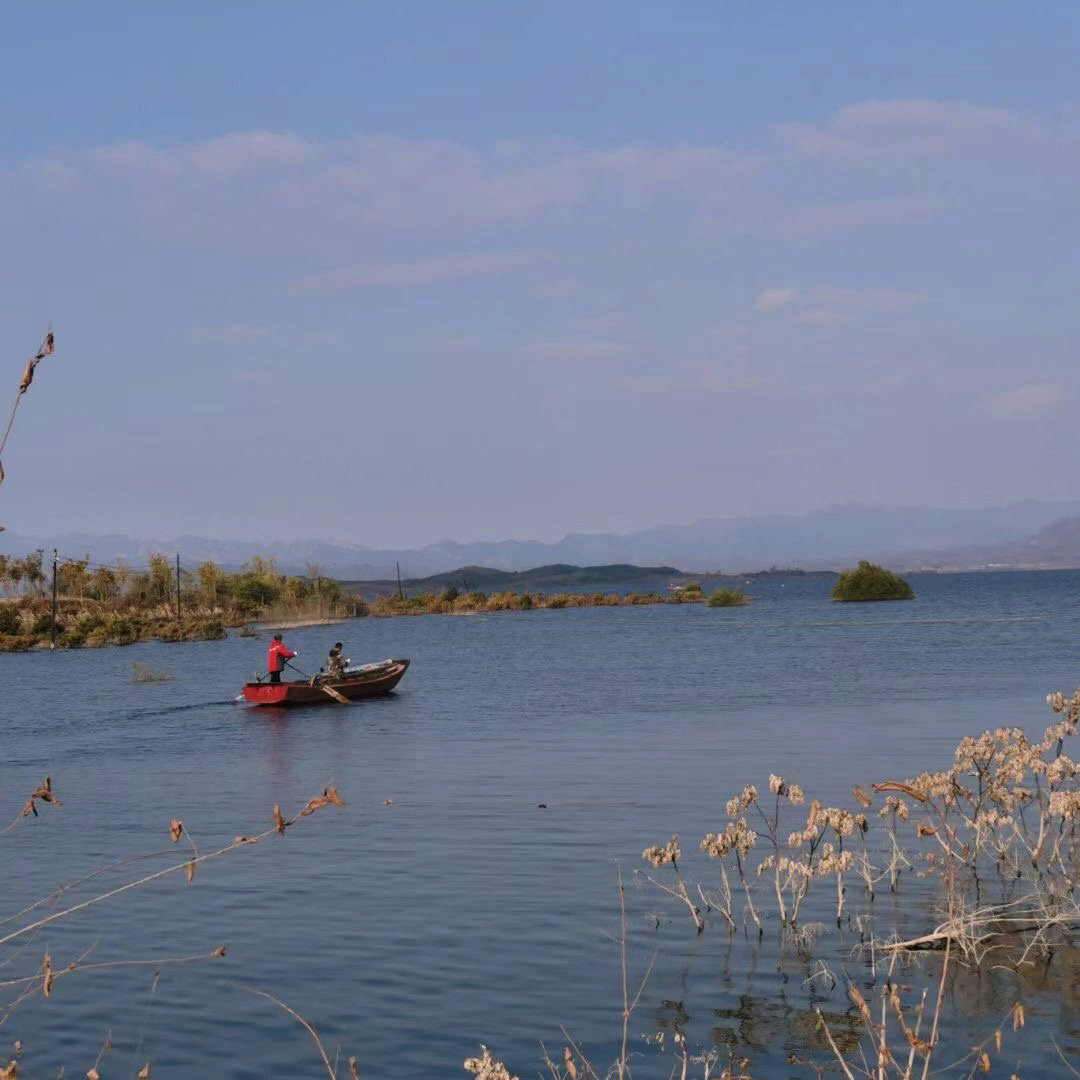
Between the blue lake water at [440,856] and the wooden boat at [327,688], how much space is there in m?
0.61

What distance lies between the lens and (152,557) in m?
111

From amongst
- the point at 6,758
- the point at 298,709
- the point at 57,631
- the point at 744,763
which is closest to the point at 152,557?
the point at 57,631

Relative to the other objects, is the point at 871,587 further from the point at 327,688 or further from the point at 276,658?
the point at 327,688

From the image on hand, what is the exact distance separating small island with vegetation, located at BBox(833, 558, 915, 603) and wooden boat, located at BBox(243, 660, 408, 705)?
75.8m

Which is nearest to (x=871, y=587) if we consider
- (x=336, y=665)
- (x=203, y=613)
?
(x=203, y=613)

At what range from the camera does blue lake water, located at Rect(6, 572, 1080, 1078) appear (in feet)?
36.2

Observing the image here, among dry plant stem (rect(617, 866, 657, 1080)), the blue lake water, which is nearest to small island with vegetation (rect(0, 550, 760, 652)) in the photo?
the blue lake water

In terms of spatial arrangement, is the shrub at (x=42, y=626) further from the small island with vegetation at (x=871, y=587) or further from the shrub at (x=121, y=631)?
the small island with vegetation at (x=871, y=587)

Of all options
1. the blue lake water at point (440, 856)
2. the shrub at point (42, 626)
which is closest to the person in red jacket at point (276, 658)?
the blue lake water at point (440, 856)

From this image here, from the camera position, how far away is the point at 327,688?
133 ft

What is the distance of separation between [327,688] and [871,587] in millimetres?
78241

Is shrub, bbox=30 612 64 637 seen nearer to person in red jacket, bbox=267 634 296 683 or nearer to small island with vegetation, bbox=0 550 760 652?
small island with vegetation, bbox=0 550 760 652

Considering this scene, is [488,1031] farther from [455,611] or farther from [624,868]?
[455,611]

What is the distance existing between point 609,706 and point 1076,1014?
27054 millimetres
